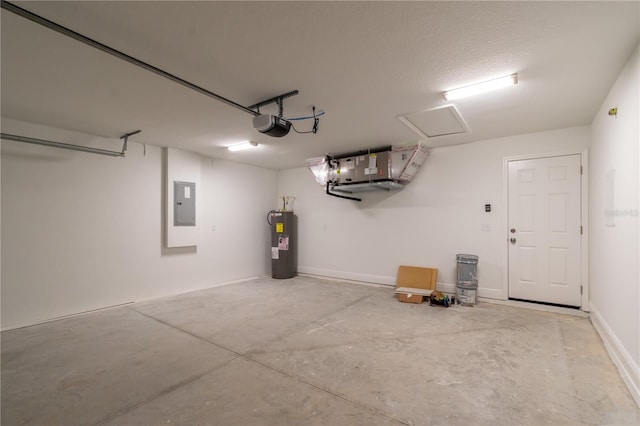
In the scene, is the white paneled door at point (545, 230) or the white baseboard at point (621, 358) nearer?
the white baseboard at point (621, 358)

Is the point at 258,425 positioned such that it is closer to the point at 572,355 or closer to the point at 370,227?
the point at 572,355

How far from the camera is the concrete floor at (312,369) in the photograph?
1849mm

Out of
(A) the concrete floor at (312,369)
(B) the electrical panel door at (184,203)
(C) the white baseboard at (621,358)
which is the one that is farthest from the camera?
(B) the electrical panel door at (184,203)

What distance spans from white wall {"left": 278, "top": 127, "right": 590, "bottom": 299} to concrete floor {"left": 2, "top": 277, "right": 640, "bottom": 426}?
1103mm

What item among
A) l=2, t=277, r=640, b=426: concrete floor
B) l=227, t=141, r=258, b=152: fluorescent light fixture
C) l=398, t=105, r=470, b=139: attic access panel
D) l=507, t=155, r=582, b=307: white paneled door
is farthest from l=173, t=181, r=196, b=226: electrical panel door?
l=507, t=155, r=582, b=307: white paneled door

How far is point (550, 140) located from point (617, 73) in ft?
5.63

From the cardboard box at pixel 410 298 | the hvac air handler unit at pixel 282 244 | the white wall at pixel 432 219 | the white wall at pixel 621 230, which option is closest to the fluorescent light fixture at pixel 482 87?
the white wall at pixel 621 230

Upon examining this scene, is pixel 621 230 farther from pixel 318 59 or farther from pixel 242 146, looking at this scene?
pixel 242 146

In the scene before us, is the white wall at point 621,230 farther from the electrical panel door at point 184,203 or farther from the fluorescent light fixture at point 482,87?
the electrical panel door at point 184,203

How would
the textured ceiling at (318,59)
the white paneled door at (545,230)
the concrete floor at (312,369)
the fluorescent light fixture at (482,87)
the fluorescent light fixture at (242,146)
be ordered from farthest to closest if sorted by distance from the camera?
the fluorescent light fixture at (242,146), the white paneled door at (545,230), the fluorescent light fixture at (482,87), the concrete floor at (312,369), the textured ceiling at (318,59)

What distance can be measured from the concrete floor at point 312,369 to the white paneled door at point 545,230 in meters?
0.43

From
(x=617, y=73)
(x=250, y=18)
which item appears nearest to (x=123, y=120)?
(x=250, y=18)

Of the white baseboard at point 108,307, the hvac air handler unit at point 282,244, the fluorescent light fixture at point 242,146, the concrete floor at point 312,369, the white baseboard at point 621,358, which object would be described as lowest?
the white baseboard at point 108,307

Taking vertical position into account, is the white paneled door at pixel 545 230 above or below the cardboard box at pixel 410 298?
above
